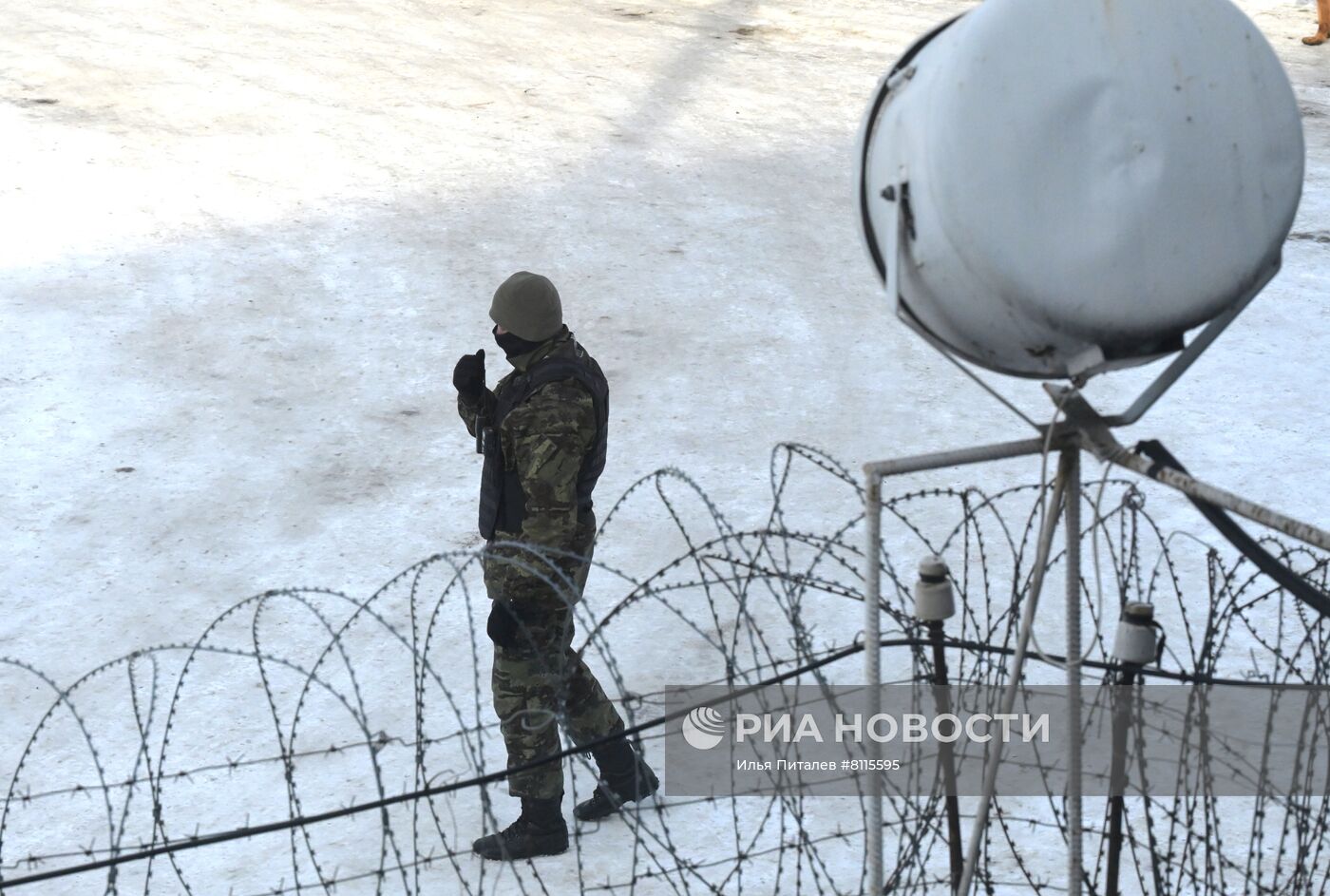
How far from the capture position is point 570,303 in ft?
30.5

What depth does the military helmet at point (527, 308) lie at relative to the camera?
464 cm

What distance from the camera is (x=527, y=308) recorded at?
465cm

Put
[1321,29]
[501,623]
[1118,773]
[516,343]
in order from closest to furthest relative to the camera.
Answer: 1. [1118,773]
2. [501,623]
3. [516,343]
4. [1321,29]

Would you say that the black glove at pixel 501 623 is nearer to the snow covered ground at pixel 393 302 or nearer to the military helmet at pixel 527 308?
the military helmet at pixel 527 308

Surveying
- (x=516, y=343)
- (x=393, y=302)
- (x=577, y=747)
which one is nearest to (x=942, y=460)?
(x=577, y=747)

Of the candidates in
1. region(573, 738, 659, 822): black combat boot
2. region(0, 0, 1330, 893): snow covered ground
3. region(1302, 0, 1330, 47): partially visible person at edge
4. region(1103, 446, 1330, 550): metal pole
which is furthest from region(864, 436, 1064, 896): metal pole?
region(1302, 0, 1330, 47): partially visible person at edge

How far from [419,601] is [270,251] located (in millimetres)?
4013

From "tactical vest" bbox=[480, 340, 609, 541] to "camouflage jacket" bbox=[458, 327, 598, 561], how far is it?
3cm

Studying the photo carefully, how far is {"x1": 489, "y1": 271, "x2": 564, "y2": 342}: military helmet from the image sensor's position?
4637 mm

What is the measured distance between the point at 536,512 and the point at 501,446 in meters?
0.25

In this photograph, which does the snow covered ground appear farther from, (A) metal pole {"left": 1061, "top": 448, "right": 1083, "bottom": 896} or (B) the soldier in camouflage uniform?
(A) metal pole {"left": 1061, "top": 448, "right": 1083, "bottom": 896}

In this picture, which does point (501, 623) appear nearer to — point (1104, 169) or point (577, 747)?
point (577, 747)

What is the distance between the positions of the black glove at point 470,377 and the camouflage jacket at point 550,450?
0.15 m

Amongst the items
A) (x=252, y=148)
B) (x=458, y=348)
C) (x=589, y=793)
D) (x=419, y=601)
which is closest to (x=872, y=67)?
(x=252, y=148)
